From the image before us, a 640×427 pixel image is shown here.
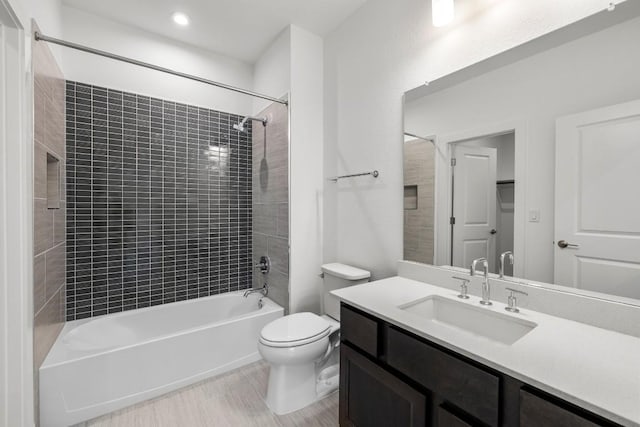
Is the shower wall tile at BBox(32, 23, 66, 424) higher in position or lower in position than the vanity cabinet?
higher

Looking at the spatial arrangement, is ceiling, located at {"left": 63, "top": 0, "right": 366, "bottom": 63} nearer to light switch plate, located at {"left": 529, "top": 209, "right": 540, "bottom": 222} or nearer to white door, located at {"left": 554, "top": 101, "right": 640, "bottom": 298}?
white door, located at {"left": 554, "top": 101, "right": 640, "bottom": 298}

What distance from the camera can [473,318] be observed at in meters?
1.25

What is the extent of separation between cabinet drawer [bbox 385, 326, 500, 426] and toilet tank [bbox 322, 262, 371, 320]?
0.78 meters

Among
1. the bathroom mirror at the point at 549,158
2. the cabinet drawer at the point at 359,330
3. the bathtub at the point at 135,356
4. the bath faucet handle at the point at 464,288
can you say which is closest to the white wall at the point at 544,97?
the bathroom mirror at the point at 549,158

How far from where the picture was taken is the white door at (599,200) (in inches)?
38.4

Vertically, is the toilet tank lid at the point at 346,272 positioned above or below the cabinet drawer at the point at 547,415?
above

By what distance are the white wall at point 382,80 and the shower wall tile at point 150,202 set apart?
107cm

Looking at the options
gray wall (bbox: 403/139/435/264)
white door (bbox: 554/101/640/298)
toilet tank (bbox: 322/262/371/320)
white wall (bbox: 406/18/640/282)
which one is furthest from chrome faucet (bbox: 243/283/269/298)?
white door (bbox: 554/101/640/298)

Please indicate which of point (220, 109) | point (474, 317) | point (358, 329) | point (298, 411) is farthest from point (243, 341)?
point (220, 109)

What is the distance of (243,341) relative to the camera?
2.17m

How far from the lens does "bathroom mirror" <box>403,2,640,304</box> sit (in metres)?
0.99

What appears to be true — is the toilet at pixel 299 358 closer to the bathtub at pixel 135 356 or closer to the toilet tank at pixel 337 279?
the toilet tank at pixel 337 279

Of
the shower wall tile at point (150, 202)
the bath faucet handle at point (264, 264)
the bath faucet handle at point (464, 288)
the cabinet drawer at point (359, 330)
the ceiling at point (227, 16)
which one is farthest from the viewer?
the bath faucet handle at point (264, 264)

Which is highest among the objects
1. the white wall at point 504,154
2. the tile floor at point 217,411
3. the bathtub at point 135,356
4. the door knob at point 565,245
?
the white wall at point 504,154
